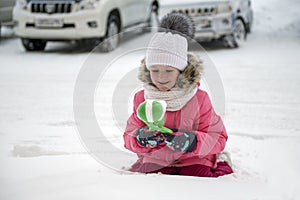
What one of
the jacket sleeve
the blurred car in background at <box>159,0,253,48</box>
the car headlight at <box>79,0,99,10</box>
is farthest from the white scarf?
the car headlight at <box>79,0,99,10</box>

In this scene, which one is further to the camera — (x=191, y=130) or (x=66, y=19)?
(x=66, y=19)

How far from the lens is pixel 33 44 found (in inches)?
294

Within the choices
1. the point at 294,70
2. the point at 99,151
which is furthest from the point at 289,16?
the point at 99,151

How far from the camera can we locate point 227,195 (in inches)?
75.4

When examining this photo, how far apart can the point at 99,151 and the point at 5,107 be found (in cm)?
182

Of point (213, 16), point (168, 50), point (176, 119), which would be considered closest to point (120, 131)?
point (176, 119)

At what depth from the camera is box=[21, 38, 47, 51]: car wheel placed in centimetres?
741

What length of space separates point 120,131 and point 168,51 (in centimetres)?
A: 148

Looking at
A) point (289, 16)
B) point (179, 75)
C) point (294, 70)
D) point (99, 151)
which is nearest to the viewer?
point (179, 75)

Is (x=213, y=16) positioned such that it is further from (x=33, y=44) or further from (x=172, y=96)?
(x=172, y=96)

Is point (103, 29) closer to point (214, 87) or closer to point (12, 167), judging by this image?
point (214, 87)

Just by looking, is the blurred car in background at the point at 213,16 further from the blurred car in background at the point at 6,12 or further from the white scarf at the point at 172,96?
the white scarf at the point at 172,96

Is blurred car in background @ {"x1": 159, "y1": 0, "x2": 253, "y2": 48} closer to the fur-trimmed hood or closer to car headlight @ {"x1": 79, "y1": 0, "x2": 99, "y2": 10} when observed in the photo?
car headlight @ {"x1": 79, "y1": 0, "x2": 99, "y2": 10}

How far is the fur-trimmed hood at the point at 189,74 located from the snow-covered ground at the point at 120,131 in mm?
349
